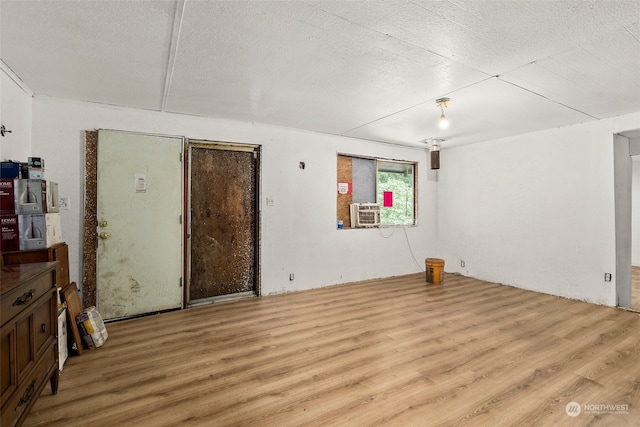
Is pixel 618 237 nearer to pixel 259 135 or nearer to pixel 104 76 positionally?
pixel 259 135

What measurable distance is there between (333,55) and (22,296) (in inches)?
100

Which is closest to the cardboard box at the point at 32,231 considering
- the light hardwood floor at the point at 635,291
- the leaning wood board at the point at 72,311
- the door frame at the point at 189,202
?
Answer: the leaning wood board at the point at 72,311

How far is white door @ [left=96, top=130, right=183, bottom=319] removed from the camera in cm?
342

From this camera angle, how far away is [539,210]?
4672 millimetres

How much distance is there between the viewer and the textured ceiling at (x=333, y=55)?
74.5 inches

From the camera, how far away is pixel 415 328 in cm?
323

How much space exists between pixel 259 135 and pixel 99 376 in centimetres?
329

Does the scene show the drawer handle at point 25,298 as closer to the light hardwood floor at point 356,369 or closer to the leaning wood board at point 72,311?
the light hardwood floor at point 356,369

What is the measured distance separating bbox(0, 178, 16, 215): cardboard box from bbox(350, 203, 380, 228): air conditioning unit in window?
4.19m

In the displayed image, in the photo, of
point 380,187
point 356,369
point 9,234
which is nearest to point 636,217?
point 380,187

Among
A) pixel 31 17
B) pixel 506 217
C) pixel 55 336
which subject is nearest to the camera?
pixel 31 17

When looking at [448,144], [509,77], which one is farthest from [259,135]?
[448,144]

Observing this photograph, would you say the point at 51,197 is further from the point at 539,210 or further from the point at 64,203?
the point at 539,210

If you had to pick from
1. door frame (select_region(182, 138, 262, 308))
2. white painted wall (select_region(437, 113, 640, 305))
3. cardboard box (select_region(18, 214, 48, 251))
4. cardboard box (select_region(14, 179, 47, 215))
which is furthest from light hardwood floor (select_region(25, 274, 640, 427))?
cardboard box (select_region(14, 179, 47, 215))
